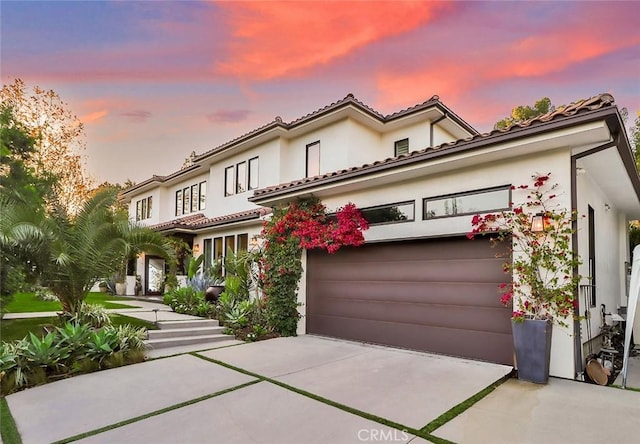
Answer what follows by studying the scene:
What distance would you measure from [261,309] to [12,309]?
300 inches

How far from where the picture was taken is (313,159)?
12836 mm

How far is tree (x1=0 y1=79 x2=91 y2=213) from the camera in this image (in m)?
21.4

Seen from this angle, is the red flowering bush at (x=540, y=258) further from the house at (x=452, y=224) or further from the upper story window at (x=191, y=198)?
the upper story window at (x=191, y=198)

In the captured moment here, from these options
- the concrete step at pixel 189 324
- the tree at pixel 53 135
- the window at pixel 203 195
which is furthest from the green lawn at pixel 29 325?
the tree at pixel 53 135

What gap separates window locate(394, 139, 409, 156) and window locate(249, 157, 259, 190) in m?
5.37

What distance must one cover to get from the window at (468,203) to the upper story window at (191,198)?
525 inches

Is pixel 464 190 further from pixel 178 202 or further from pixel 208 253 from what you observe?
pixel 178 202

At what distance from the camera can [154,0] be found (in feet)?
29.1

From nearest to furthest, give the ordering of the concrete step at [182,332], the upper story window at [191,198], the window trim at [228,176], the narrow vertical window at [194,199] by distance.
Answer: the concrete step at [182,332] → the window trim at [228,176] → the upper story window at [191,198] → the narrow vertical window at [194,199]

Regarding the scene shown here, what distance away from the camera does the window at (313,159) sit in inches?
500

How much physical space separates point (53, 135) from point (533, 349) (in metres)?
28.0

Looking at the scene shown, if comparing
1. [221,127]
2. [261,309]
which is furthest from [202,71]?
[261,309]

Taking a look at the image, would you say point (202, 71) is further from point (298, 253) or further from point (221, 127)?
point (298, 253)

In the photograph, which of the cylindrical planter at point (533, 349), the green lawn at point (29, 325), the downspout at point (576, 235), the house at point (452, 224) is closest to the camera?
the cylindrical planter at point (533, 349)
